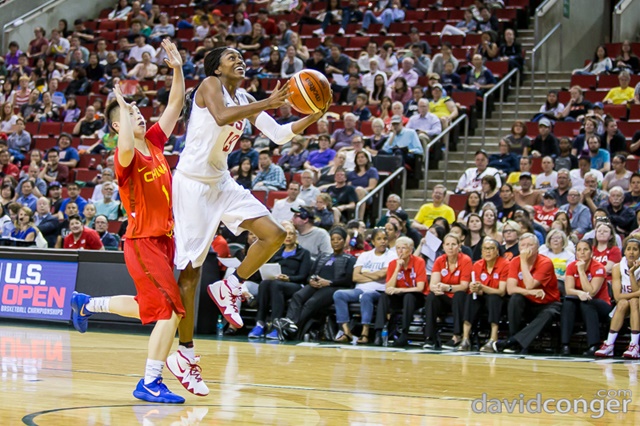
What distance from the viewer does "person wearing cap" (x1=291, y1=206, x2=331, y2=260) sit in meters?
11.7

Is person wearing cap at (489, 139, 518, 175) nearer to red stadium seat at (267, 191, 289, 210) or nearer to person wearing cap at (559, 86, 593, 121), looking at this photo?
person wearing cap at (559, 86, 593, 121)

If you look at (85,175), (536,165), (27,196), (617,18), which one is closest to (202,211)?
(536,165)

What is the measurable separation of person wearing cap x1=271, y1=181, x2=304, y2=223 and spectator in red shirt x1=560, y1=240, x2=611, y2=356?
4.10 metres

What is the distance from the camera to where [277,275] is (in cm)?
1111

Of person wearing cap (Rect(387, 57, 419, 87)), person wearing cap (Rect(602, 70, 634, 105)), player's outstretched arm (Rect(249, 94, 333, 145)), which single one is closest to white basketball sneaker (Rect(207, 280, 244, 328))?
player's outstretched arm (Rect(249, 94, 333, 145))

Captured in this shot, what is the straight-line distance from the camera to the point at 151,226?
17.9ft

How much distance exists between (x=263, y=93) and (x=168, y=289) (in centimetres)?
1164

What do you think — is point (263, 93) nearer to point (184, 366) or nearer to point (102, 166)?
point (102, 166)

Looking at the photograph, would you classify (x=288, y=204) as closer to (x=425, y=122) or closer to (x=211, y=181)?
(x=425, y=122)

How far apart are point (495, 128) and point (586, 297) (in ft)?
21.5

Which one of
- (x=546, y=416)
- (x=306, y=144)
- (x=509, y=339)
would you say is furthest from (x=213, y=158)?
(x=306, y=144)

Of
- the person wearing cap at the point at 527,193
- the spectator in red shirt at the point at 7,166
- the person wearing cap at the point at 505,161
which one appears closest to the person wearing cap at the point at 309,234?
the person wearing cap at the point at 527,193
